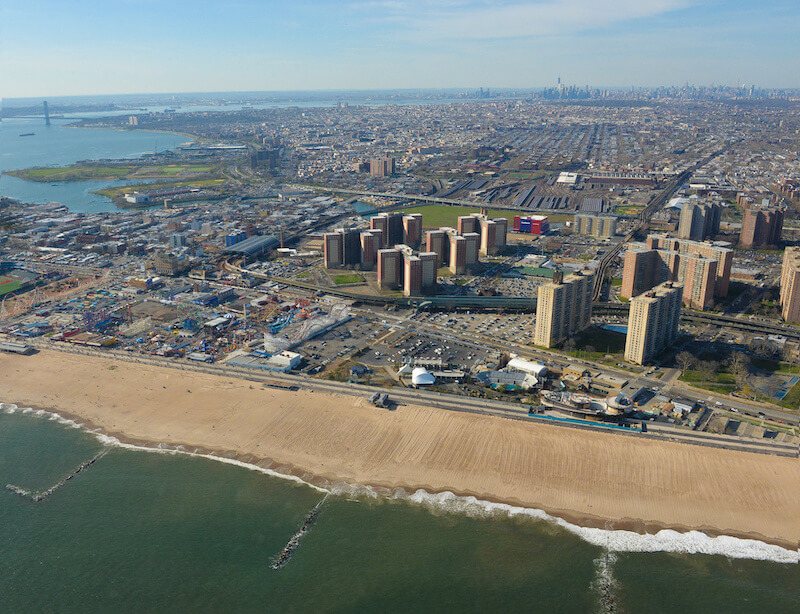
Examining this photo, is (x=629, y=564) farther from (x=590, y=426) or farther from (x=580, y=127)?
(x=580, y=127)

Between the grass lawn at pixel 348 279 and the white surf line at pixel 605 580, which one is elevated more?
the grass lawn at pixel 348 279

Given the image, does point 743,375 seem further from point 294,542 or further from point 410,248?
point 410,248

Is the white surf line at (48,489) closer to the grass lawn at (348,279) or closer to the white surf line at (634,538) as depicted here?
the white surf line at (634,538)

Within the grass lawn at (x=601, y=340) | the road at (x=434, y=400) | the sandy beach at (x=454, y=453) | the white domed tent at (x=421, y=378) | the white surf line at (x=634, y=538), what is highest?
the grass lawn at (x=601, y=340)

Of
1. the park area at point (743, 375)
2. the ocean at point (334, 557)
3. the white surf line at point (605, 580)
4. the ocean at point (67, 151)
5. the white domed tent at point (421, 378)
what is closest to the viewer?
the white surf line at point (605, 580)

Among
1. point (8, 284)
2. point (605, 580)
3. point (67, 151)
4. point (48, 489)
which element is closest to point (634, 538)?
point (605, 580)

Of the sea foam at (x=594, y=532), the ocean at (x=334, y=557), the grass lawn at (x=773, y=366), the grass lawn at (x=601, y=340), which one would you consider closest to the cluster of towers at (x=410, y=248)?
the grass lawn at (x=601, y=340)

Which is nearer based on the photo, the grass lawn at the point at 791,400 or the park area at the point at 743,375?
the grass lawn at the point at 791,400
